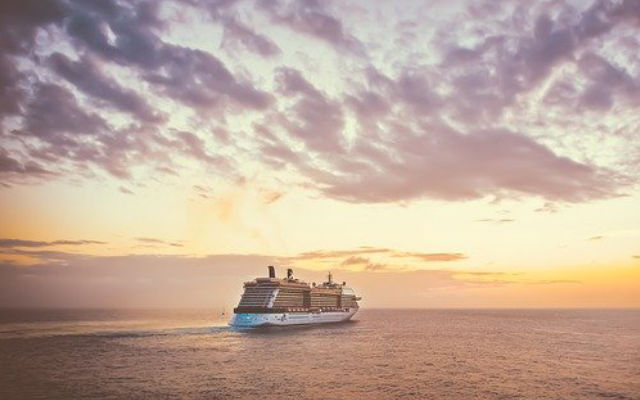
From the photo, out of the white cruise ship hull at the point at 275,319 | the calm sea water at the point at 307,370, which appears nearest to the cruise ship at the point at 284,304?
the white cruise ship hull at the point at 275,319

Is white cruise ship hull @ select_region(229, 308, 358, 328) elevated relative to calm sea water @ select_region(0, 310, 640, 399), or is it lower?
elevated

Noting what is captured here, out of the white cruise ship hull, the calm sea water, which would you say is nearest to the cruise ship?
the white cruise ship hull

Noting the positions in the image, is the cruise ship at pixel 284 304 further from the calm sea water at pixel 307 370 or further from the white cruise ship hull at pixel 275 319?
the calm sea water at pixel 307 370

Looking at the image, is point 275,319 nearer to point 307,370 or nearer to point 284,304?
point 284,304

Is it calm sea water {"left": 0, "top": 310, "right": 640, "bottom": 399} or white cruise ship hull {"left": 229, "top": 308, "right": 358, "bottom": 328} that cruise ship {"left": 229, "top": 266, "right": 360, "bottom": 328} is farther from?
calm sea water {"left": 0, "top": 310, "right": 640, "bottom": 399}

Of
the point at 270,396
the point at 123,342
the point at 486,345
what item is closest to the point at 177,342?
the point at 123,342

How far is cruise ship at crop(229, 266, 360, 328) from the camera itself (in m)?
116

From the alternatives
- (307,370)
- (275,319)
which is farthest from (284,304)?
(307,370)

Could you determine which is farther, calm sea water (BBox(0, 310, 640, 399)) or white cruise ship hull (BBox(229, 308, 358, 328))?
white cruise ship hull (BBox(229, 308, 358, 328))

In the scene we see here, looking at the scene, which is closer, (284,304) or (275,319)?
Answer: (275,319)

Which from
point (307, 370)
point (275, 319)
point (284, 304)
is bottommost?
point (307, 370)

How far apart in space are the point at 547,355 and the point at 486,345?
17217mm

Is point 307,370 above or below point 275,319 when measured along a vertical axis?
below

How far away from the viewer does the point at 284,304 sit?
410ft
